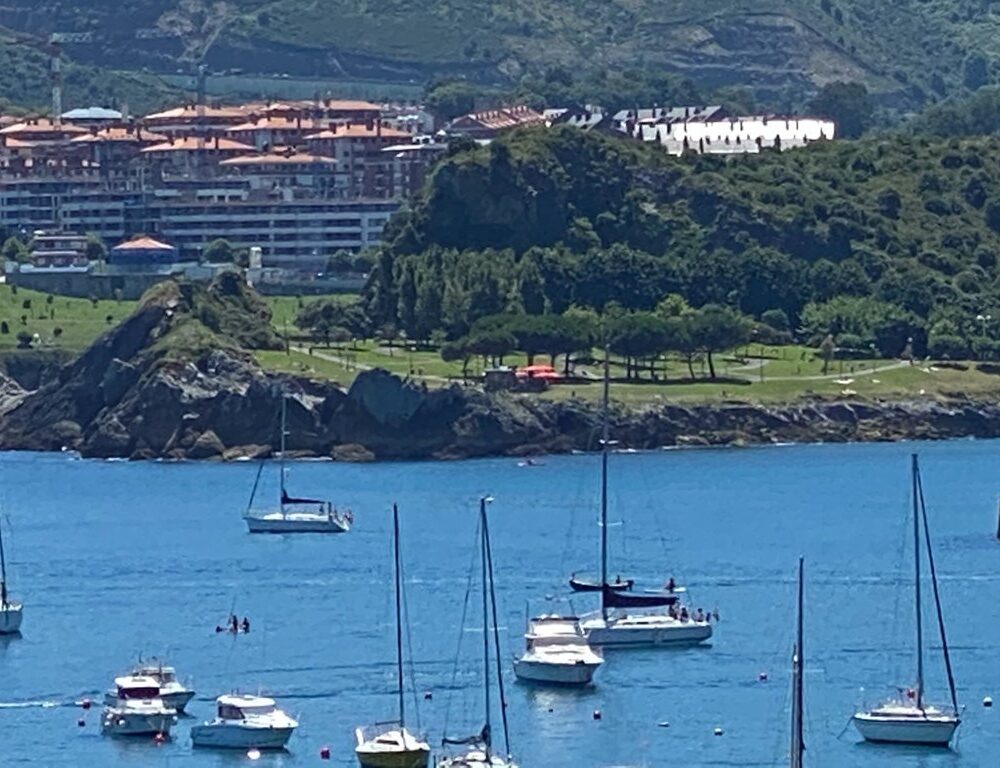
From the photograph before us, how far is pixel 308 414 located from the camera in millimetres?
145375

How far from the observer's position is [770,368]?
6078 inches

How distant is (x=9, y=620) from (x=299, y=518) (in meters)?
25.0

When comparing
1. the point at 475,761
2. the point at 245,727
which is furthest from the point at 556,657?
the point at 475,761

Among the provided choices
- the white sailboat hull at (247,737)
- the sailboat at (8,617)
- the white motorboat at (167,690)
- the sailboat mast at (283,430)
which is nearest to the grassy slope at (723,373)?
the sailboat mast at (283,430)

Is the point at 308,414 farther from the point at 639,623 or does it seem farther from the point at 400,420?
the point at 639,623

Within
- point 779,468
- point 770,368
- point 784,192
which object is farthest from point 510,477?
point 784,192

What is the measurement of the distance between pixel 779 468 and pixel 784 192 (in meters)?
43.6

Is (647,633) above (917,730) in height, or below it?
above

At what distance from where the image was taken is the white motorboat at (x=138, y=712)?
255ft

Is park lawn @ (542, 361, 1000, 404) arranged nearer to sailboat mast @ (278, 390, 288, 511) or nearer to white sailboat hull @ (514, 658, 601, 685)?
sailboat mast @ (278, 390, 288, 511)

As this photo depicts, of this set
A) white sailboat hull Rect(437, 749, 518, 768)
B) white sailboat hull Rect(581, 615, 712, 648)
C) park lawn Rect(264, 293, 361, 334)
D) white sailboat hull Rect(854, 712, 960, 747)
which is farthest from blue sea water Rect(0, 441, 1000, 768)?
park lawn Rect(264, 293, 361, 334)

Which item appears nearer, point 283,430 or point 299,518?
point 299,518

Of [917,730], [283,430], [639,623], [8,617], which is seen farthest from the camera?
[283,430]

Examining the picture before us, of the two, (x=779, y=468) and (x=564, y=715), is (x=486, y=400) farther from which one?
(x=564, y=715)
